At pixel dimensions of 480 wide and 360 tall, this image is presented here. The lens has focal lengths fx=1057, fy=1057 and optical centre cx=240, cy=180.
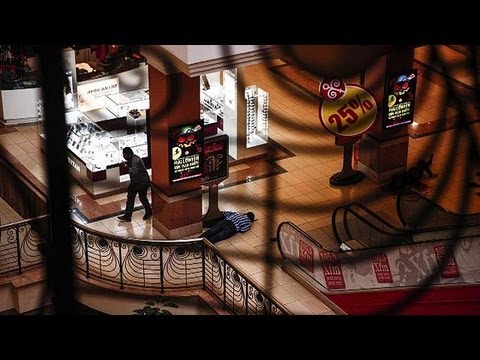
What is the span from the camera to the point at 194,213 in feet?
31.6

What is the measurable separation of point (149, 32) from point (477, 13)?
2.25 ft

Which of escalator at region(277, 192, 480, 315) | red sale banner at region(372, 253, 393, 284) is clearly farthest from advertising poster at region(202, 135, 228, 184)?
red sale banner at region(372, 253, 393, 284)

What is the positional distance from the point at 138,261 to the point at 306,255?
142 centimetres

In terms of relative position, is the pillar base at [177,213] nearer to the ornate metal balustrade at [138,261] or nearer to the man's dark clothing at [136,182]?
the man's dark clothing at [136,182]

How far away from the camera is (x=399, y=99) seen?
10273 mm

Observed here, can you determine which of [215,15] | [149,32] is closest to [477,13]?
[215,15]

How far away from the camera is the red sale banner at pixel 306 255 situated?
29.1ft

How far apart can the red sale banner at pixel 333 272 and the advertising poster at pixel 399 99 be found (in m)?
2.04

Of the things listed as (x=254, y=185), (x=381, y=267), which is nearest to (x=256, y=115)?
(x=254, y=185)

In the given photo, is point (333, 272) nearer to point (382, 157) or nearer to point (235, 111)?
point (382, 157)

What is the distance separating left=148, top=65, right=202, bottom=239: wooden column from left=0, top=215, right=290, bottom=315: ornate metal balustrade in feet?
1.94

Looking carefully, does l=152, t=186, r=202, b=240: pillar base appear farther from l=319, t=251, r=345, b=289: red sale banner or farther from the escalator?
l=319, t=251, r=345, b=289: red sale banner

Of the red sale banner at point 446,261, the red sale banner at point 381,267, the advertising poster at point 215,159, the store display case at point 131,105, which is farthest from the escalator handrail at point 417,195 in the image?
the store display case at point 131,105
